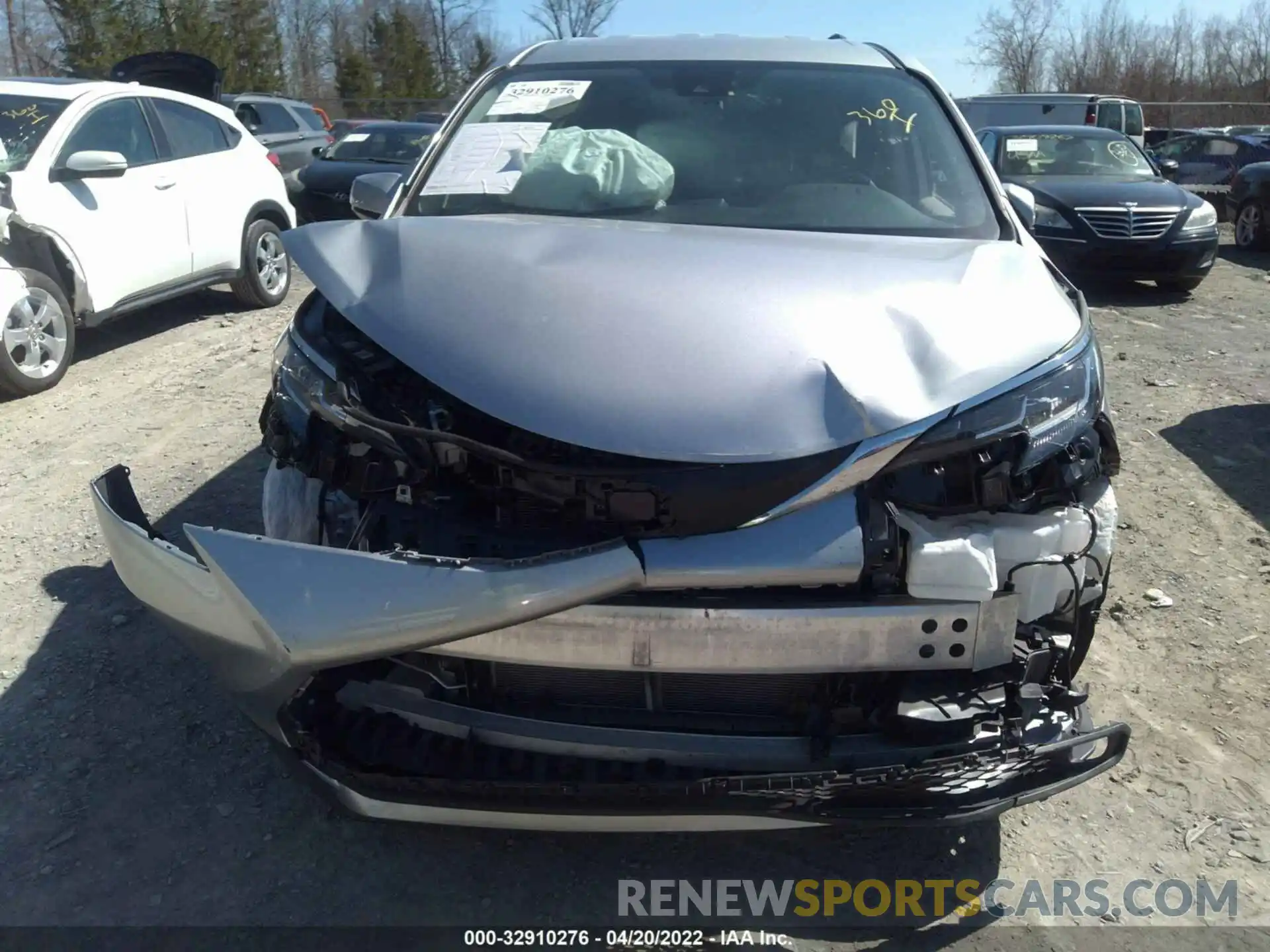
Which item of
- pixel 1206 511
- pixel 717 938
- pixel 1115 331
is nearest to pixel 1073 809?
pixel 717 938

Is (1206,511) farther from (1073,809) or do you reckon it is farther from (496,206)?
(496,206)

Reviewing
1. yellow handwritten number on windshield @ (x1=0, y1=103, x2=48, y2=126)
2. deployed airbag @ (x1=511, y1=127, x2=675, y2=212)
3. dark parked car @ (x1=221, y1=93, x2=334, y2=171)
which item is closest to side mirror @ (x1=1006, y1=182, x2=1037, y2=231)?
deployed airbag @ (x1=511, y1=127, x2=675, y2=212)

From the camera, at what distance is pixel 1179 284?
9617mm

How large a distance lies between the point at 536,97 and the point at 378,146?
984cm

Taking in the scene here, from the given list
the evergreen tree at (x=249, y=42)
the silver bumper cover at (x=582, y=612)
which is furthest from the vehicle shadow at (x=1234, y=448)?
the evergreen tree at (x=249, y=42)

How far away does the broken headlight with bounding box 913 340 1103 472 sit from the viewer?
207cm

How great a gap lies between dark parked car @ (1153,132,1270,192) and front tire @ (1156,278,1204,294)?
17.8 feet

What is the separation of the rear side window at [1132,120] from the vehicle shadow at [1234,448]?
14.0 m

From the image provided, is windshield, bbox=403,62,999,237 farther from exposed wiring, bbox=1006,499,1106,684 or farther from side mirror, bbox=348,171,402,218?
exposed wiring, bbox=1006,499,1106,684

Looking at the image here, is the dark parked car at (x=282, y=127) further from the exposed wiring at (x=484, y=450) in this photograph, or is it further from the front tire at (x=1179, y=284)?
the exposed wiring at (x=484, y=450)

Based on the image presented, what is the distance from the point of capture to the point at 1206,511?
4.48m

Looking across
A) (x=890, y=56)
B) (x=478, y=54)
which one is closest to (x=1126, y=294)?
(x=890, y=56)

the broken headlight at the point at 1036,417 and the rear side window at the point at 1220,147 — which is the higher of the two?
the broken headlight at the point at 1036,417

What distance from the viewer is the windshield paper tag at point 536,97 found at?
3541mm
